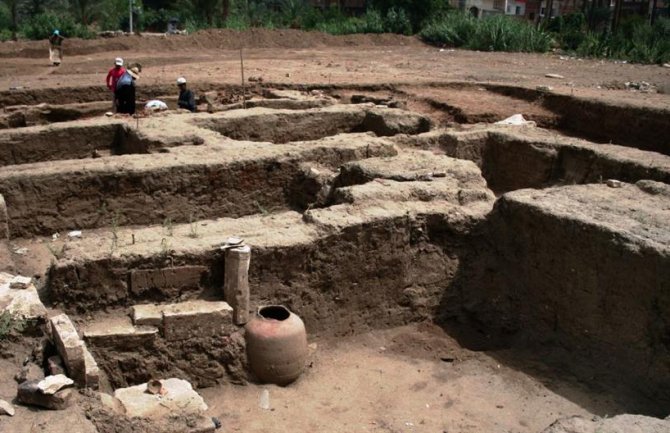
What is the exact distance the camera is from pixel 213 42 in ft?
77.7

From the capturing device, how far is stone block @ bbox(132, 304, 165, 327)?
5.29 meters

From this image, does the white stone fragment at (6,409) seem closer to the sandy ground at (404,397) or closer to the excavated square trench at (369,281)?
the excavated square trench at (369,281)

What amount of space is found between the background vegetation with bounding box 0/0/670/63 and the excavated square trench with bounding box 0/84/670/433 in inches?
603

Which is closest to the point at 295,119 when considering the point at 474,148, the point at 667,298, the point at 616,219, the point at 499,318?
the point at 474,148

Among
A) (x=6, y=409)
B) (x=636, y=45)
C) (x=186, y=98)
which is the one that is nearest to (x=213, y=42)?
(x=186, y=98)

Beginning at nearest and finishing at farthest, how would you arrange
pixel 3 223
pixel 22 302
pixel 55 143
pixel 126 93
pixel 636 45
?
pixel 22 302 < pixel 3 223 < pixel 55 143 < pixel 126 93 < pixel 636 45

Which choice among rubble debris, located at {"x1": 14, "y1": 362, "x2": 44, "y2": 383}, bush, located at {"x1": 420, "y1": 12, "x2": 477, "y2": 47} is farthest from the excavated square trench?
bush, located at {"x1": 420, "y1": 12, "x2": 477, "y2": 47}

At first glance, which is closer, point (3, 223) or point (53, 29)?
point (3, 223)

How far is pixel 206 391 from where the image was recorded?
549 cm

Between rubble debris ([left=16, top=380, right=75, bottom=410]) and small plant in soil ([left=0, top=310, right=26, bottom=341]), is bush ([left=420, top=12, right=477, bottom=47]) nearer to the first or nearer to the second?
small plant in soil ([left=0, top=310, right=26, bottom=341])

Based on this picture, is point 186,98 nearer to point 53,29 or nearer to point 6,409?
point 6,409

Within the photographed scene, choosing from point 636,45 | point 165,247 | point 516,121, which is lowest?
point 165,247

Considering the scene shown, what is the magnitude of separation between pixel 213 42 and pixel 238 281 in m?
19.4

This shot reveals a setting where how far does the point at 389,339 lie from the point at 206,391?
1.68 meters
